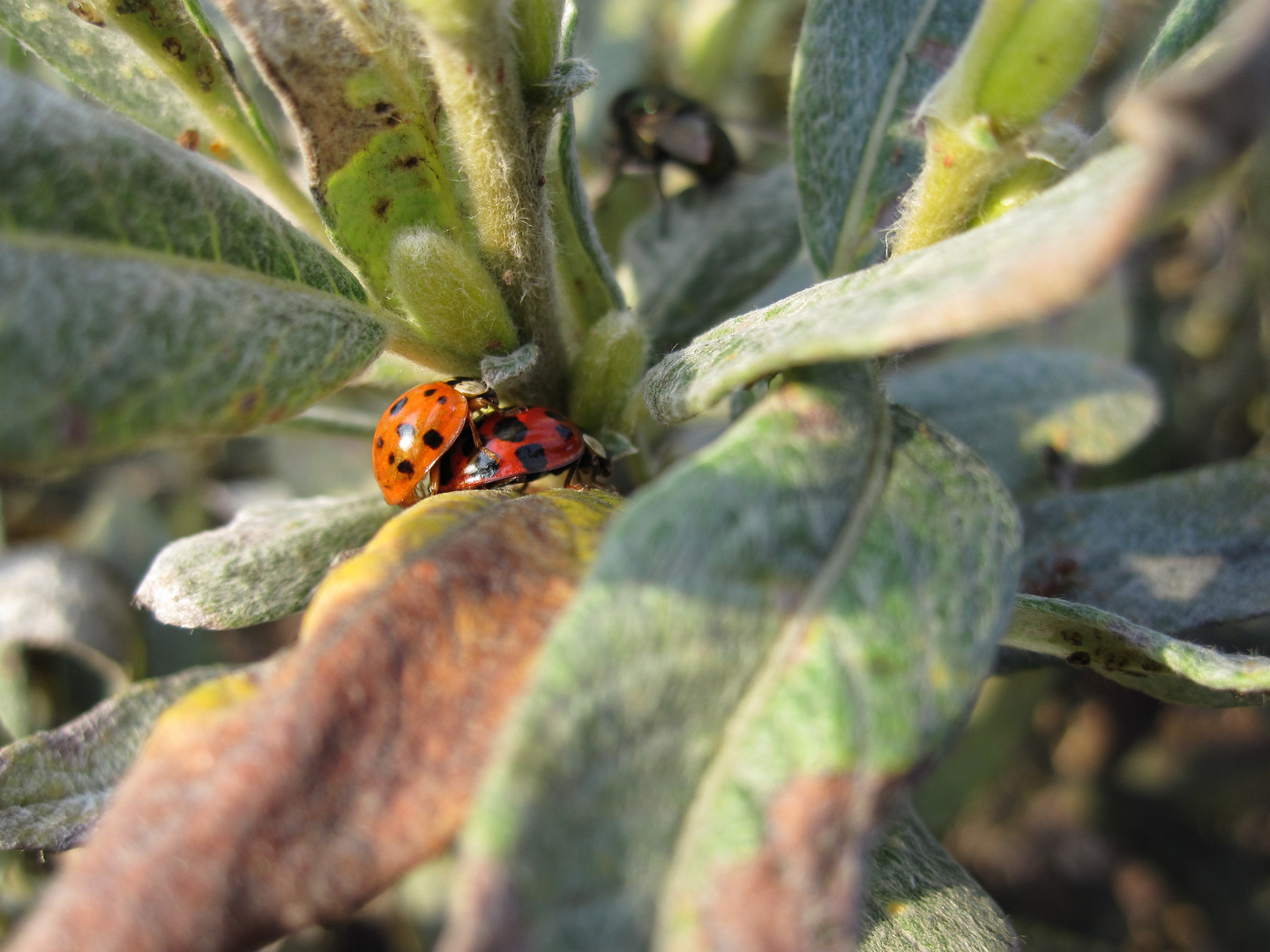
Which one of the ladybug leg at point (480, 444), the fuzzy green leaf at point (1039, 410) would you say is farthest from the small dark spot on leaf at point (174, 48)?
the fuzzy green leaf at point (1039, 410)

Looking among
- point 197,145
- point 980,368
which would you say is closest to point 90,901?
point 197,145

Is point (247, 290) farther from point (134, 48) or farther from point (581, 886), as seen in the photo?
point (134, 48)

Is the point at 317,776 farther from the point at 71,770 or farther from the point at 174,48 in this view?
the point at 174,48

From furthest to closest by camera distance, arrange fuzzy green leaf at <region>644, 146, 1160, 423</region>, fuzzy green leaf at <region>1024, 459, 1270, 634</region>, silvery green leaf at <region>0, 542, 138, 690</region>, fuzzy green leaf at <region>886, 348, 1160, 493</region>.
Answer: fuzzy green leaf at <region>886, 348, 1160, 493</region> → silvery green leaf at <region>0, 542, 138, 690</region> → fuzzy green leaf at <region>1024, 459, 1270, 634</region> → fuzzy green leaf at <region>644, 146, 1160, 423</region>

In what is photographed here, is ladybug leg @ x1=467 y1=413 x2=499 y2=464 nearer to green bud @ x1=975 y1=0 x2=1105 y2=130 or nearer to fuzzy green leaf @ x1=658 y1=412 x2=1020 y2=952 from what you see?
fuzzy green leaf @ x1=658 y1=412 x2=1020 y2=952

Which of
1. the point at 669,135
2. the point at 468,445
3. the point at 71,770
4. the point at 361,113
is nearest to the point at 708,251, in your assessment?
the point at 669,135

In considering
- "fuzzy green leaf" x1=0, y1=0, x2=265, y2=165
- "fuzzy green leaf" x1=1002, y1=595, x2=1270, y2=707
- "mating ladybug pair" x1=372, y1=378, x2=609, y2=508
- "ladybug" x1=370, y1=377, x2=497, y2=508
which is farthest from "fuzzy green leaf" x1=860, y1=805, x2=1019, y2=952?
"fuzzy green leaf" x1=0, y1=0, x2=265, y2=165

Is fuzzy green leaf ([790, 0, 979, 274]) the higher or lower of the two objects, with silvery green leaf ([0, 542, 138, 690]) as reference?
higher
